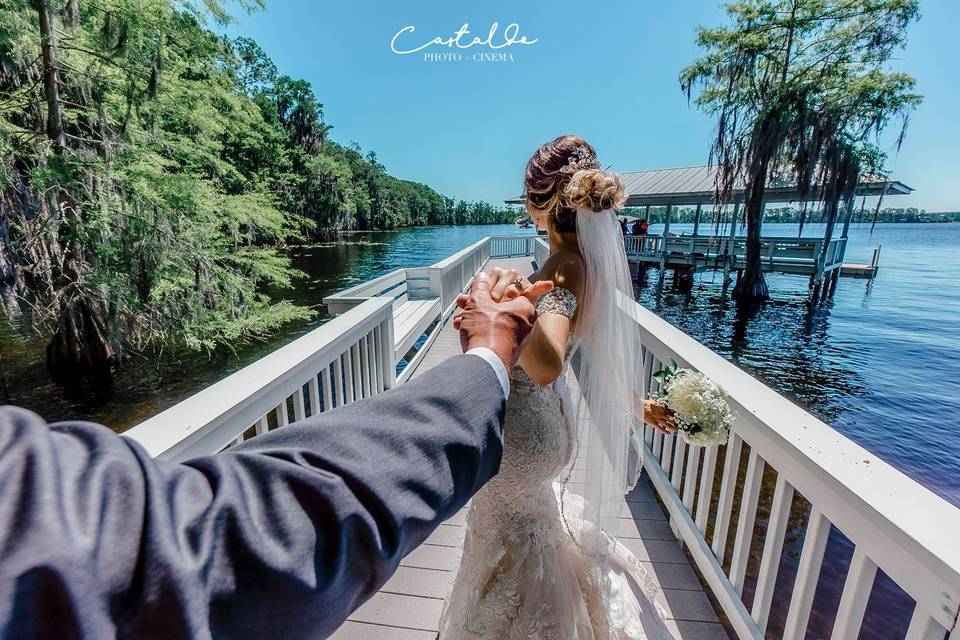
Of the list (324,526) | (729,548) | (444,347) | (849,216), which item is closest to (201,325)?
(444,347)

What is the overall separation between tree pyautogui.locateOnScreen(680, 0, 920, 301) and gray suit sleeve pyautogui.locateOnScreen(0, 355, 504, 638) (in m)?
17.9

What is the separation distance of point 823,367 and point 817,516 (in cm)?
1100

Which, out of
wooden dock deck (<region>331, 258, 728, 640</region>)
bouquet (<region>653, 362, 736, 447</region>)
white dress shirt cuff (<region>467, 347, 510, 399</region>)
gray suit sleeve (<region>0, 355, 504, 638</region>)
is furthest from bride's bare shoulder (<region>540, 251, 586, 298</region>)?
wooden dock deck (<region>331, 258, 728, 640</region>)

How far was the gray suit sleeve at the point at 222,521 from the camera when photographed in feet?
1.04

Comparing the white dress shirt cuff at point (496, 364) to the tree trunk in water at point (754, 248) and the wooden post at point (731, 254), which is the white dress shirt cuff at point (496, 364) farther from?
the wooden post at point (731, 254)

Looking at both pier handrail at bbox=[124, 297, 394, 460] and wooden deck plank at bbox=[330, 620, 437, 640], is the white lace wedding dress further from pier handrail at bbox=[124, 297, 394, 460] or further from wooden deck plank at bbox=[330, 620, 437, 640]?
pier handrail at bbox=[124, 297, 394, 460]

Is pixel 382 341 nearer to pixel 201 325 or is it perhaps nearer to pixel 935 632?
pixel 935 632

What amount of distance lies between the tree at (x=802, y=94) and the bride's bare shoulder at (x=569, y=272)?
16586 millimetres

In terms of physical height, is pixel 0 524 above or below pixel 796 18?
below

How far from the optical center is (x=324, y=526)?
1.44 ft

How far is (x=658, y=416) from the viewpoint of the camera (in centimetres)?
190

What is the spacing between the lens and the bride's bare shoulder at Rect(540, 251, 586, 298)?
1700 mm

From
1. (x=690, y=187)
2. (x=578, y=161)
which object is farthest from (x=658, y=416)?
(x=690, y=187)

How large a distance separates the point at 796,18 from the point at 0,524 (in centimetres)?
2113
